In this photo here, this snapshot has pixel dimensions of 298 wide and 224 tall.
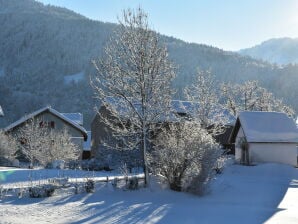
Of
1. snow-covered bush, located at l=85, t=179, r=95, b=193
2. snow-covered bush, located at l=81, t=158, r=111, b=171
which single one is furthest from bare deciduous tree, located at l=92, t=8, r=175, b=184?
snow-covered bush, located at l=81, t=158, r=111, b=171

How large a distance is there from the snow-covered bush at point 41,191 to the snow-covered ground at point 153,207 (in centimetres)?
33

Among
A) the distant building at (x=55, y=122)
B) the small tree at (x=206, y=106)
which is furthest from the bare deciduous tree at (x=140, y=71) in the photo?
the distant building at (x=55, y=122)

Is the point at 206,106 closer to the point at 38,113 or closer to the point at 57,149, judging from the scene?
the point at 57,149

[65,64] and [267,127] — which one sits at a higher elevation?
[65,64]

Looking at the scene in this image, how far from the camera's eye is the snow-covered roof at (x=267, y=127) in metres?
38.0

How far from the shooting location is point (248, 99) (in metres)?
61.4

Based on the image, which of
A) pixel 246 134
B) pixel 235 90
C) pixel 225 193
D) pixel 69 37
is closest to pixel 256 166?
pixel 246 134

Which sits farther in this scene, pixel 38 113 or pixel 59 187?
pixel 38 113

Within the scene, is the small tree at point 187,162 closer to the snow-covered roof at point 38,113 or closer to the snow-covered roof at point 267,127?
the snow-covered roof at point 267,127

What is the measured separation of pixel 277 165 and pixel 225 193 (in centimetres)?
1558

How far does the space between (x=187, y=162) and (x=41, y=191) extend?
22.2 feet

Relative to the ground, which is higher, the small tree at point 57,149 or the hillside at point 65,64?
the hillside at point 65,64

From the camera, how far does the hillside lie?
369ft

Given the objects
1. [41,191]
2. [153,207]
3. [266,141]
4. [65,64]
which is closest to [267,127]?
[266,141]
